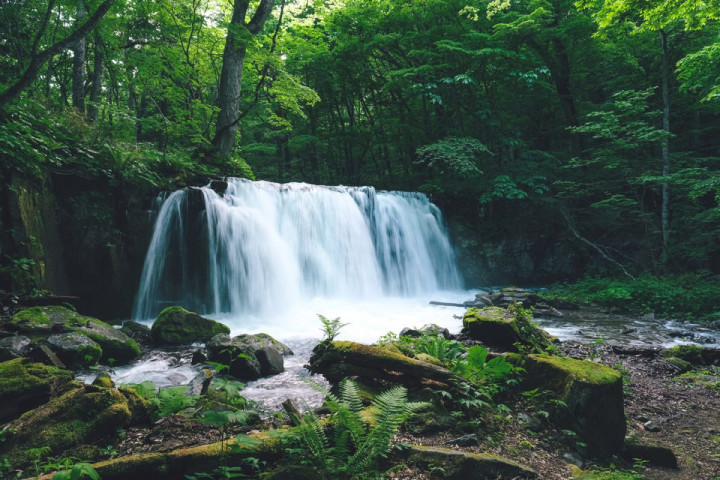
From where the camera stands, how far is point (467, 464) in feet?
8.82

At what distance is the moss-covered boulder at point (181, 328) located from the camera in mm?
6859

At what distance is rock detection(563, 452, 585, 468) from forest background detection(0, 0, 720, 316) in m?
8.54

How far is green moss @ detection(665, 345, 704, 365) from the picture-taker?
626 cm

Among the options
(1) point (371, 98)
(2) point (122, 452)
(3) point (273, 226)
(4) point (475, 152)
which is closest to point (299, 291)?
(3) point (273, 226)

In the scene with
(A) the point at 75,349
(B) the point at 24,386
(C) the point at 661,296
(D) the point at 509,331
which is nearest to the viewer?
(B) the point at 24,386

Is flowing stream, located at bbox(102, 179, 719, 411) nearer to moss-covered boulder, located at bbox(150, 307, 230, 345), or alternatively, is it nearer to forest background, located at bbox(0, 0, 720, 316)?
moss-covered boulder, located at bbox(150, 307, 230, 345)

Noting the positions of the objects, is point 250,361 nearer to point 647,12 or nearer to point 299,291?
point 299,291

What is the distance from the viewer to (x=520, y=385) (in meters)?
4.12

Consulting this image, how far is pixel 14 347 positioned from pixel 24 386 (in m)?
1.75

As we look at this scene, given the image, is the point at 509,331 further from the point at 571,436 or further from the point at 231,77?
the point at 231,77

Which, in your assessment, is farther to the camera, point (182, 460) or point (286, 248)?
point (286, 248)

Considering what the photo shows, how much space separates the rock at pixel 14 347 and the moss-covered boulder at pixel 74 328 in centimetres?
51

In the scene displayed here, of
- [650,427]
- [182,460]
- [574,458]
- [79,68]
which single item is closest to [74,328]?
[182,460]

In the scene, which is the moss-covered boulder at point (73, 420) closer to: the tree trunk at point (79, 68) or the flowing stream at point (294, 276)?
the flowing stream at point (294, 276)
